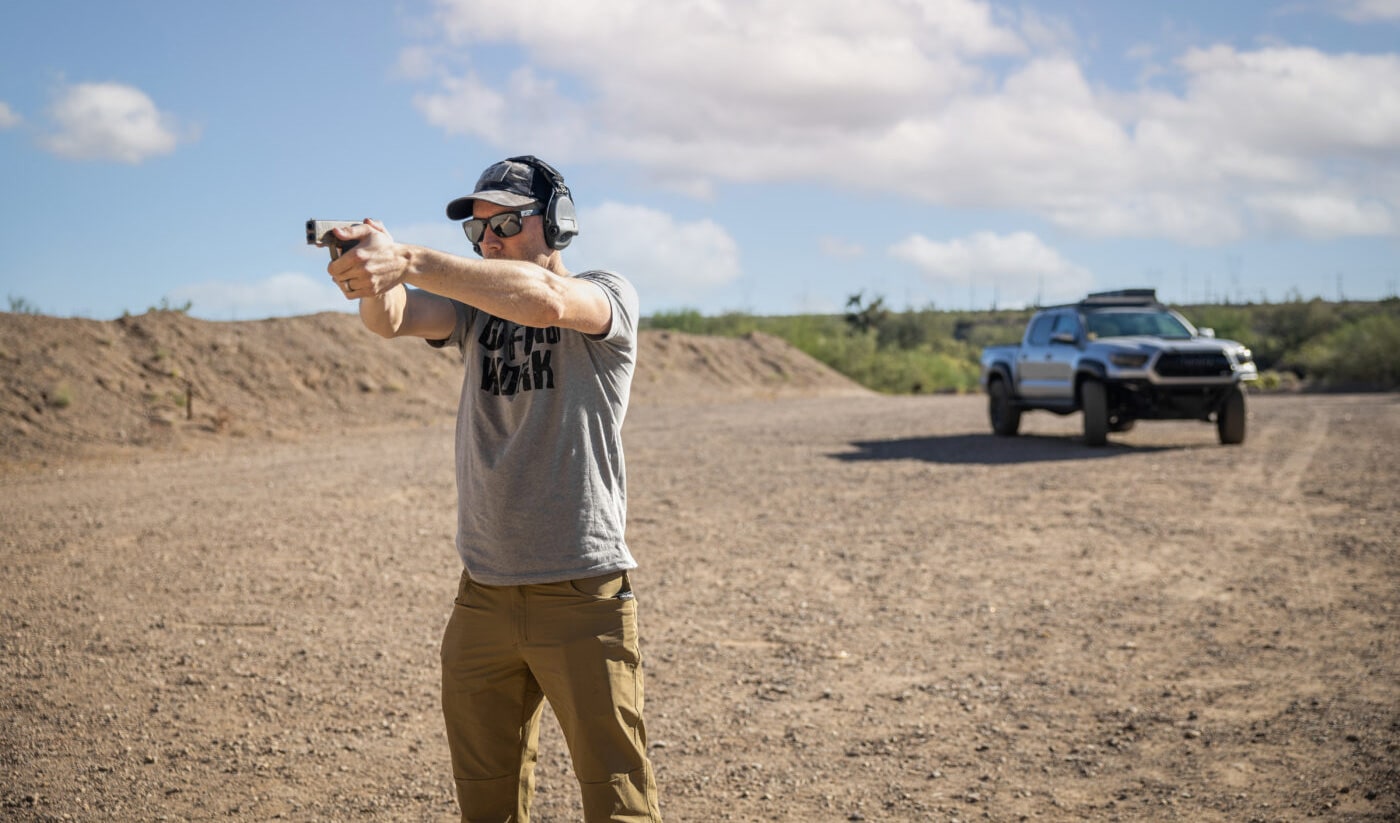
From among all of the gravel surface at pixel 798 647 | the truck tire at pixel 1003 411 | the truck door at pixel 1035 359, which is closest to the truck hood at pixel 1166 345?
the truck door at pixel 1035 359

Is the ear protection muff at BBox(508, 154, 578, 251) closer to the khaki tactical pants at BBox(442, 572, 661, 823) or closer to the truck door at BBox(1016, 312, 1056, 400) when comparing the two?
the khaki tactical pants at BBox(442, 572, 661, 823)

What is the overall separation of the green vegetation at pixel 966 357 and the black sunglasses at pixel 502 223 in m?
35.1

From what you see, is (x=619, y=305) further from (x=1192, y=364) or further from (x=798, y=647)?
(x=1192, y=364)

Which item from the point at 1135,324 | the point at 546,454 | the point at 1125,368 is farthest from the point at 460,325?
the point at 1135,324

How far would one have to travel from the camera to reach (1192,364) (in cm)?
1556

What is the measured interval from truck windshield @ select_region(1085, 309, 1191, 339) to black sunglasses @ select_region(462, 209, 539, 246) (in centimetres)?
1483

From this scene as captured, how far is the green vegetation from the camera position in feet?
117

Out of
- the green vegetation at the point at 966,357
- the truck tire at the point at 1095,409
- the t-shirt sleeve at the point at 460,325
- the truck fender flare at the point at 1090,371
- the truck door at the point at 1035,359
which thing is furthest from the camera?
the green vegetation at the point at 966,357

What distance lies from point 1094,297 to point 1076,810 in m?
14.3

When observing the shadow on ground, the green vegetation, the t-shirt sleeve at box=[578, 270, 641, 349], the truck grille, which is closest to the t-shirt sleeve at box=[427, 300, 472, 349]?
the t-shirt sleeve at box=[578, 270, 641, 349]

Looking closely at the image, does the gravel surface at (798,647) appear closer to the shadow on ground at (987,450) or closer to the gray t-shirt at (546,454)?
the gray t-shirt at (546,454)

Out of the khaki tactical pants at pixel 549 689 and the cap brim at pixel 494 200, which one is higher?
the cap brim at pixel 494 200

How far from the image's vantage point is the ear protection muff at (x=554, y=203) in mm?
3062

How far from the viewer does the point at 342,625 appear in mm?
6871
